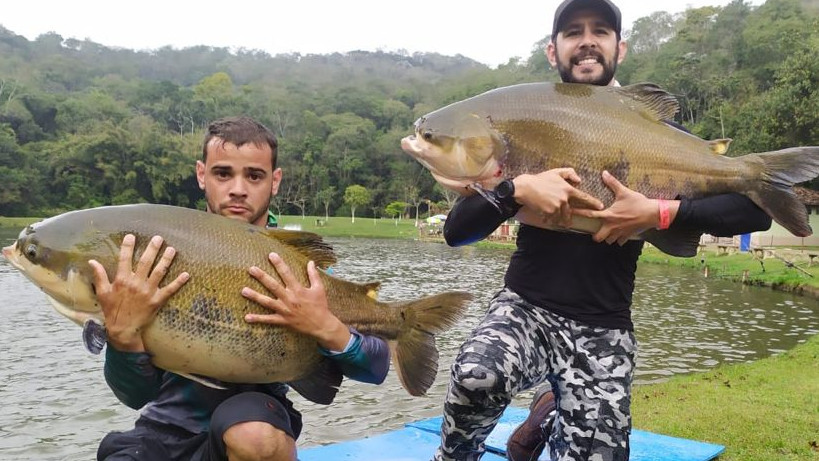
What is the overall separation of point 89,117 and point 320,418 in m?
94.4

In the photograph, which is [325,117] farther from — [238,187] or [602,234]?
[602,234]

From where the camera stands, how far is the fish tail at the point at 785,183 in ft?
10.2

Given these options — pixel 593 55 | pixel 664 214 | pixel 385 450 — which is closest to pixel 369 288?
pixel 664 214

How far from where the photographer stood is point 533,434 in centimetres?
416

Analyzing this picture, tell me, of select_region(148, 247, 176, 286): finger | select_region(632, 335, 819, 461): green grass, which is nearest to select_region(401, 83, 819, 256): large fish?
select_region(148, 247, 176, 286): finger

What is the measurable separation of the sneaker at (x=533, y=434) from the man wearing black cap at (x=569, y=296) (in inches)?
21.8

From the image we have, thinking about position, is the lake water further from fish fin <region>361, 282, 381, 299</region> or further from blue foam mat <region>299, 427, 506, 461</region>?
fish fin <region>361, 282, 381, 299</region>

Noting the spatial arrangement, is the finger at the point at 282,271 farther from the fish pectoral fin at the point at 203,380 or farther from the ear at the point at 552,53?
the ear at the point at 552,53

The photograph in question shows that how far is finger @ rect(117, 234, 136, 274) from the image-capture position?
8.75 ft

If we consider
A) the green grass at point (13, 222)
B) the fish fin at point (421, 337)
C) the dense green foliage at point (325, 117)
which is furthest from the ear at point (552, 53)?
the green grass at point (13, 222)

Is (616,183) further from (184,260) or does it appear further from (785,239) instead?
(785,239)

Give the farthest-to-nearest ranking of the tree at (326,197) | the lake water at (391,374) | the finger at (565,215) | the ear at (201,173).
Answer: the tree at (326,197), the lake water at (391,374), the ear at (201,173), the finger at (565,215)

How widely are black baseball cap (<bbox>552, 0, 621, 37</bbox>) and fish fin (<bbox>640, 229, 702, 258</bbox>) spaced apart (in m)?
1.22

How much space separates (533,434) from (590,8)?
262cm
